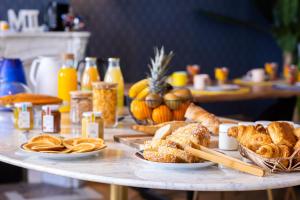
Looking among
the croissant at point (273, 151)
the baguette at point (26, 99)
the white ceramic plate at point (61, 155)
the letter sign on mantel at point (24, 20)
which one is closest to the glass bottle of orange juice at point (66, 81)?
the baguette at point (26, 99)

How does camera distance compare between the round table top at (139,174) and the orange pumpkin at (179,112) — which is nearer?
the round table top at (139,174)

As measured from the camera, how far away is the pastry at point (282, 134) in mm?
1934

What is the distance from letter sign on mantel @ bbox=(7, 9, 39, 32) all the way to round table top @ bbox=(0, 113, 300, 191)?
3.78 metres

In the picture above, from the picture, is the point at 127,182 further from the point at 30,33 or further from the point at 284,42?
the point at 284,42

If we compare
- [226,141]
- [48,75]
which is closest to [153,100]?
[226,141]

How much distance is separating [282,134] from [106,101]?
0.97m

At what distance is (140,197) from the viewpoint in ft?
14.7

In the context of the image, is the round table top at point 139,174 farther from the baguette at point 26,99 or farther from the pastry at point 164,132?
the baguette at point 26,99

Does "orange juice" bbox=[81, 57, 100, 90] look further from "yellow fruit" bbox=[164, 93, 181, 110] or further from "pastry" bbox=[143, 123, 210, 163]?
"pastry" bbox=[143, 123, 210, 163]

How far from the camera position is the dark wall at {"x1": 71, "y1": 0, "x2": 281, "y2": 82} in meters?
6.38

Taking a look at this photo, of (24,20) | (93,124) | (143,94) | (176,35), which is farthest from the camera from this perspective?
(176,35)

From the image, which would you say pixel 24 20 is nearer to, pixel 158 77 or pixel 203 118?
pixel 158 77

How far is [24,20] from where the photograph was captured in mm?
5871

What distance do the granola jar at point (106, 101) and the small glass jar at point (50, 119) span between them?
229mm
